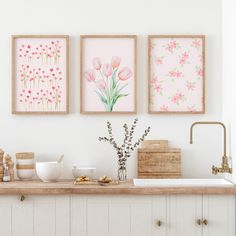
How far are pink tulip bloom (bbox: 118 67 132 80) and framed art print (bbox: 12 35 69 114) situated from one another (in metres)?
0.38

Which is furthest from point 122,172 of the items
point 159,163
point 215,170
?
point 215,170

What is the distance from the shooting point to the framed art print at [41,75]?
3314 mm

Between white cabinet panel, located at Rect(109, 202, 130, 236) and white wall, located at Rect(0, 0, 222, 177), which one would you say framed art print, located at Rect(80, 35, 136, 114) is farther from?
white cabinet panel, located at Rect(109, 202, 130, 236)

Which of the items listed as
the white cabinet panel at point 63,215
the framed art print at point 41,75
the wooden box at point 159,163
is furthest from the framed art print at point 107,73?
the white cabinet panel at point 63,215

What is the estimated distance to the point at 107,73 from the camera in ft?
10.9

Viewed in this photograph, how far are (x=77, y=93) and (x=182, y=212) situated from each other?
3.69ft

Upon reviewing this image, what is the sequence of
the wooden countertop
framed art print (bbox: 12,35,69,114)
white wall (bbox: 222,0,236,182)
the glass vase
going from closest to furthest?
the wooden countertop < white wall (bbox: 222,0,236,182) < the glass vase < framed art print (bbox: 12,35,69,114)

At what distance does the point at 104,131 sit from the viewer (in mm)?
3334

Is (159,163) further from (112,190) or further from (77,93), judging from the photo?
(77,93)

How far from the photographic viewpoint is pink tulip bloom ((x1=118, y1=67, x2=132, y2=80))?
3322 mm

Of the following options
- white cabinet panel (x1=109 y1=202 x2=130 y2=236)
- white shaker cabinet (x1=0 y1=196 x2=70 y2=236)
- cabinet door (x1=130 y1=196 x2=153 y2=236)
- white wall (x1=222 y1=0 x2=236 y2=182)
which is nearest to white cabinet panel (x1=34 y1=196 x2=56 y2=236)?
white shaker cabinet (x1=0 y1=196 x2=70 y2=236)

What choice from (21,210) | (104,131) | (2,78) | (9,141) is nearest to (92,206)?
(21,210)

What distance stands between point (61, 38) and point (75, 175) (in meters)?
0.96

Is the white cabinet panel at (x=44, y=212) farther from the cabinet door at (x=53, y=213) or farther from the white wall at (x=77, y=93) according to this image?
the white wall at (x=77, y=93)
